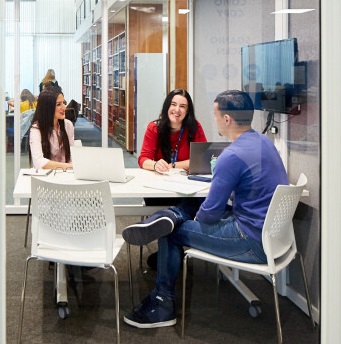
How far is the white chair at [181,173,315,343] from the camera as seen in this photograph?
2256mm

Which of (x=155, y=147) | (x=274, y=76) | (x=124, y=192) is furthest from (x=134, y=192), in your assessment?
(x=274, y=76)

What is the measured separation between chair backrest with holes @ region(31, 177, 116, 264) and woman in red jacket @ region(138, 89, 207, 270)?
25 cm

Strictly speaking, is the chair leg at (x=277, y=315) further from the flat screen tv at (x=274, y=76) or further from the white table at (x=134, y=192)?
the flat screen tv at (x=274, y=76)

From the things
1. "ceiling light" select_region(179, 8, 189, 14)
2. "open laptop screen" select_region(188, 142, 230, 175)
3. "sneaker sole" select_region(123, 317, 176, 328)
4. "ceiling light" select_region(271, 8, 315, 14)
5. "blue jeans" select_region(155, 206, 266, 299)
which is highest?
"ceiling light" select_region(179, 8, 189, 14)

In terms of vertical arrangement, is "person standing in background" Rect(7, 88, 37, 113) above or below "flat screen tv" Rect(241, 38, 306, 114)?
below

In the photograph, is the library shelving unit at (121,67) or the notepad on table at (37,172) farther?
the library shelving unit at (121,67)

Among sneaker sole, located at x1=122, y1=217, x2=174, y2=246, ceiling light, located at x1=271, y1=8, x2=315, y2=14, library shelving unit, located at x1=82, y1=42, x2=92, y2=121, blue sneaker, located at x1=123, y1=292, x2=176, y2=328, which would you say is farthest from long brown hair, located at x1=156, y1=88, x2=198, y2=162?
blue sneaker, located at x1=123, y1=292, x2=176, y2=328

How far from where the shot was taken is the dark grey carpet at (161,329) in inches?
83.9

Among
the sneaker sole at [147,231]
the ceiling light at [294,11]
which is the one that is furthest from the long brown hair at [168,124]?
the ceiling light at [294,11]

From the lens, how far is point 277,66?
7.47 ft

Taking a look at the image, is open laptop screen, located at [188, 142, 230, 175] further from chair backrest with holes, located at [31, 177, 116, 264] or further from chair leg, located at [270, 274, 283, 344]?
chair leg, located at [270, 274, 283, 344]

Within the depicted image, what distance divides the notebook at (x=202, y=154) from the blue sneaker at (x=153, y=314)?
0.56m

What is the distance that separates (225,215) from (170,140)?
46cm

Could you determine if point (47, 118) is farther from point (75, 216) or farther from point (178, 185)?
point (178, 185)
